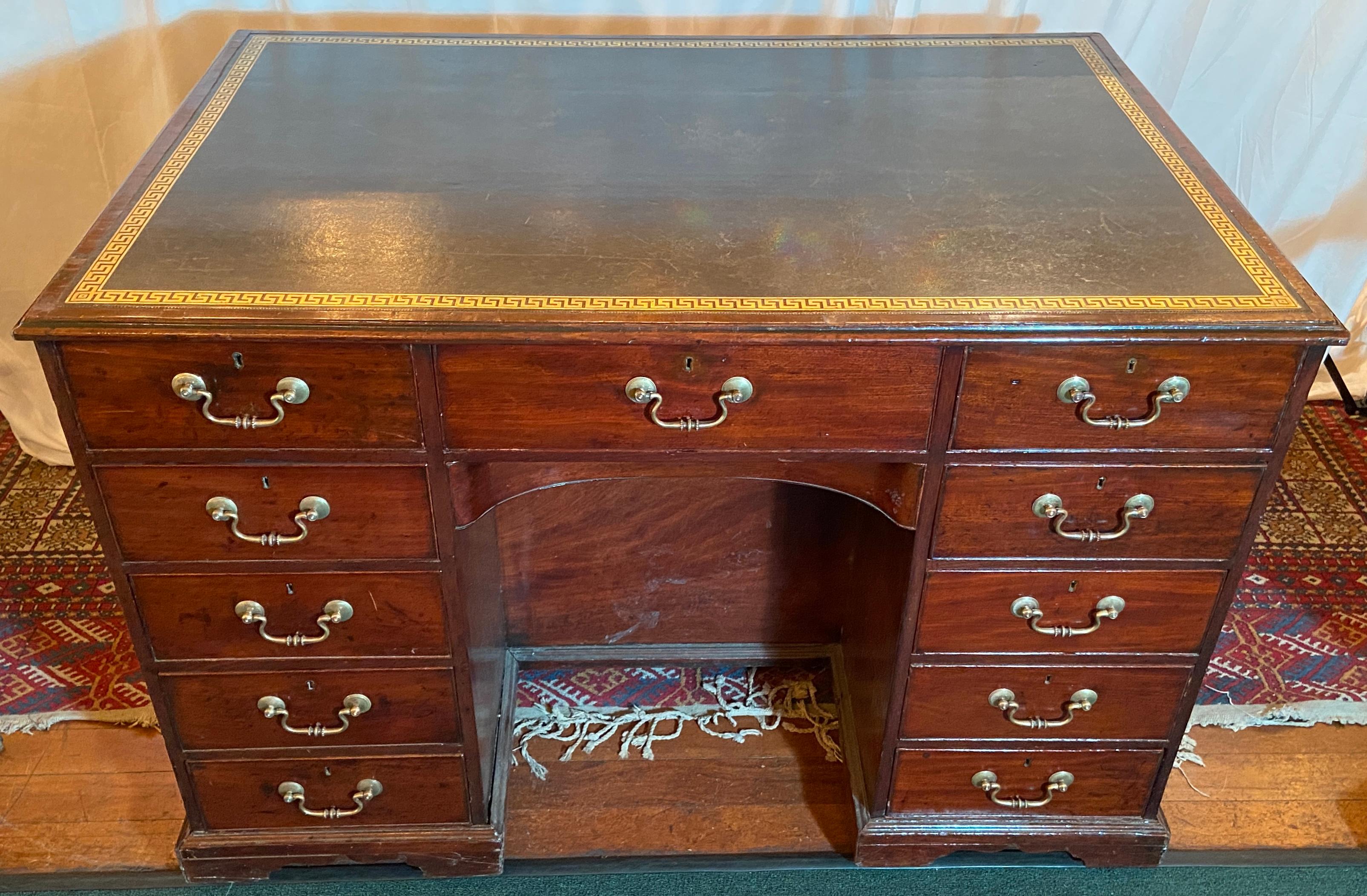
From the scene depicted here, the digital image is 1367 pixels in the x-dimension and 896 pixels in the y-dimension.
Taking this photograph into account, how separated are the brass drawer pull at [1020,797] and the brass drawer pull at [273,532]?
35.0 inches

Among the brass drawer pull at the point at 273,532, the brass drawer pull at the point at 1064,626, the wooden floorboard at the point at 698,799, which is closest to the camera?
the brass drawer pull at the point at 273,532

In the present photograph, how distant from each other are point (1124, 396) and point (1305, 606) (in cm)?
109

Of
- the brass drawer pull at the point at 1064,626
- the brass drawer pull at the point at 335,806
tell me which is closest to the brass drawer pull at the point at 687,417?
the brass drawer pull at the point at 1064,626

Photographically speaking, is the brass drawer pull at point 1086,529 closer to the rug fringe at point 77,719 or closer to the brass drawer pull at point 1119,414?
the brass drawer pull at point 1119,414

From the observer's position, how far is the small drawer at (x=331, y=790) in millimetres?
1479

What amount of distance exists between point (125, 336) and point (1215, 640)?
121 cm

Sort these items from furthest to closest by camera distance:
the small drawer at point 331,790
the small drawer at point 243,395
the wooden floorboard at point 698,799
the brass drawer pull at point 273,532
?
the wooden floorboard at point 698,799
the small drawer at point 331,790
the brass drawer pull at point 273,532
the small drawer at point 243,395

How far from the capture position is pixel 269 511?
124 cm

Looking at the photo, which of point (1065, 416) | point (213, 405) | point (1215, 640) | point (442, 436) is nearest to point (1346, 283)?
point (1215, 640)

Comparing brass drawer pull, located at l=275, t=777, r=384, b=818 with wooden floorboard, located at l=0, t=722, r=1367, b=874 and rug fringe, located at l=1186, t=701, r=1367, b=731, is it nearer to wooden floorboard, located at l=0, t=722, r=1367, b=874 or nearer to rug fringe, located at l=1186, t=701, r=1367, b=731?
wooden floorboard, located at l=0, t=722, r=1367, b=874

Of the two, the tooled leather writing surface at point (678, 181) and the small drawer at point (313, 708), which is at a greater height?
the tooled leather writing surface at point (678, 181)

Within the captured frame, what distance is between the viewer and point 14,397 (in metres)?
2.17

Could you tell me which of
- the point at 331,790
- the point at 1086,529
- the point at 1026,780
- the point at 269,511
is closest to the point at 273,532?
the point at 269,511

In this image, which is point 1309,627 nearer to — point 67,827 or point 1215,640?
point 1215,640
